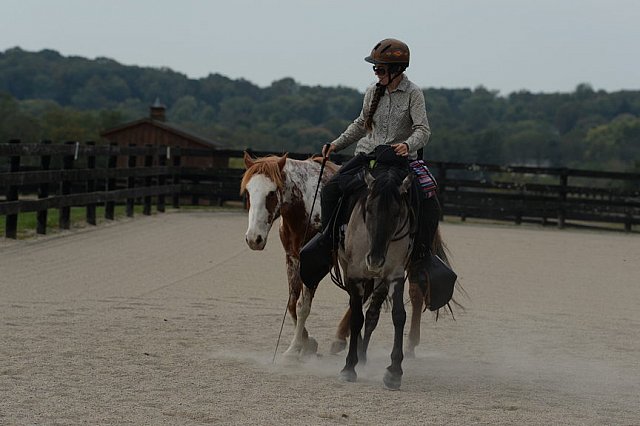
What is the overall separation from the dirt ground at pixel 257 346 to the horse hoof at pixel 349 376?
49mm

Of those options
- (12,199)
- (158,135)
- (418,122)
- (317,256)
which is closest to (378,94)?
(418,122)

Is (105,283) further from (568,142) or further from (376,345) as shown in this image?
(568,142)

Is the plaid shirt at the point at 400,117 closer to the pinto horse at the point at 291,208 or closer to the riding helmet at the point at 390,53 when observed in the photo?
the riding helmet at the point at 390,53

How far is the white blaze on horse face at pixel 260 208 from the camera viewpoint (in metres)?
7.88

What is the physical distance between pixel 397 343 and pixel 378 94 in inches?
72.7

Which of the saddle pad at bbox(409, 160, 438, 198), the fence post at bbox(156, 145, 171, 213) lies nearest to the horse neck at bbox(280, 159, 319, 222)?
the saddle pad at bbox(409, 160, 438, 198)

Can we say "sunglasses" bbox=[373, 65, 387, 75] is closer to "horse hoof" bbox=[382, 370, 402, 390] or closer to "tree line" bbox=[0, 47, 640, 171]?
"horse hoof" bbox=[382, 370, 402, 390]

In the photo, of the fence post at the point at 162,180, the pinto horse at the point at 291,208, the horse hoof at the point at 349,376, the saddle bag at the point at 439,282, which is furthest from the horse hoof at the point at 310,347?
the fence post at the point at 162,180

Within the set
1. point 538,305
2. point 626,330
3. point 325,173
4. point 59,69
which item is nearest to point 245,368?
point 325,173

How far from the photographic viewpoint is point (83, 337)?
8.38 meters

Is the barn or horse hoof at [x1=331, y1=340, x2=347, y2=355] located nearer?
horse hoof at [x1=331, y1=340, x2=347, y2=355]

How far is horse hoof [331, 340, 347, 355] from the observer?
8.62 meters

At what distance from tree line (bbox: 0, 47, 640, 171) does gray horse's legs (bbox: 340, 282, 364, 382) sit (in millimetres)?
67811

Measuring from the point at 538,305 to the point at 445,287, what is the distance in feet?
14.2
